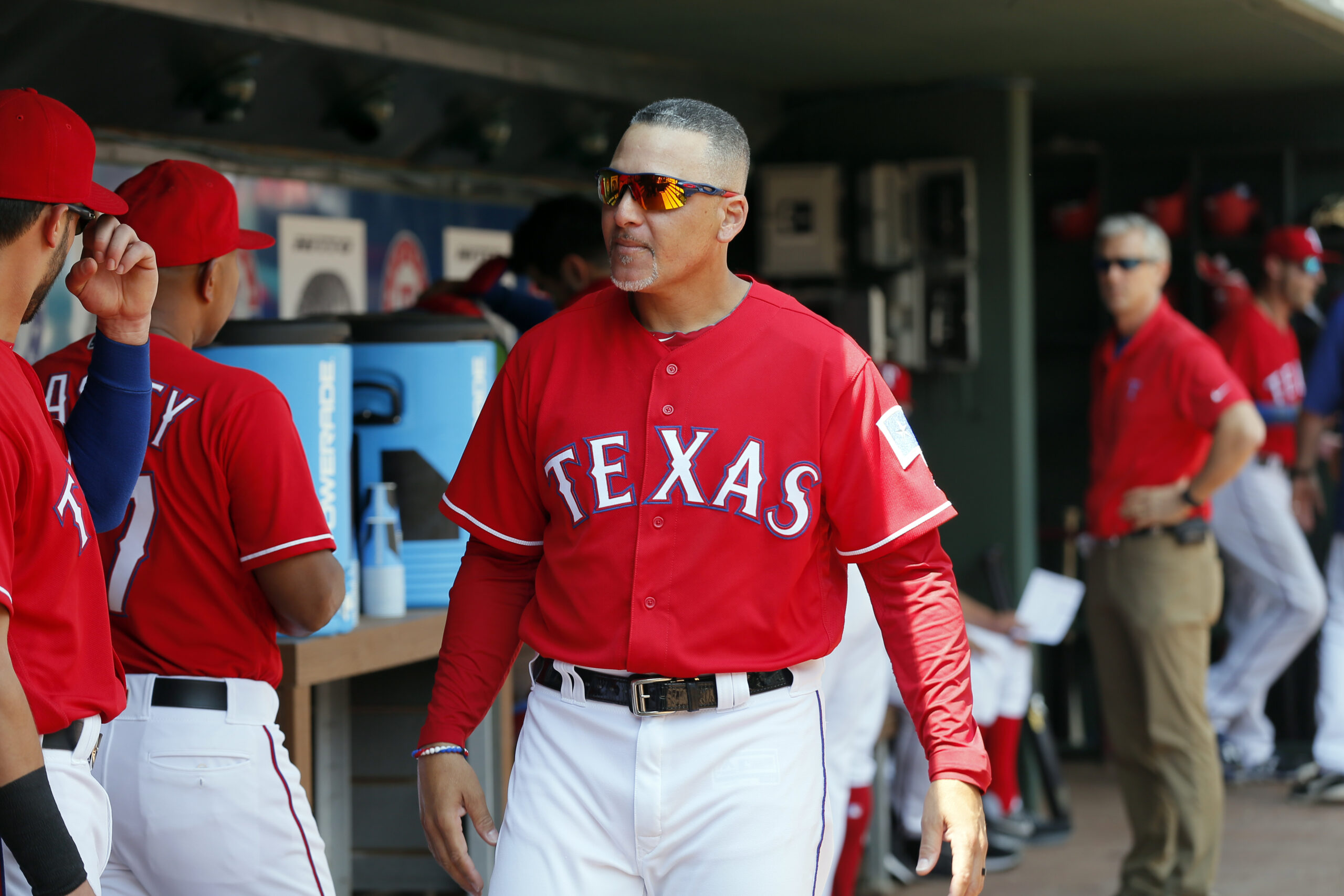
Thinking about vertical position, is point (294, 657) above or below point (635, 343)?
below

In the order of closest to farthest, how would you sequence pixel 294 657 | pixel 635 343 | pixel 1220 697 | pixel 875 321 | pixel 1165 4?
pixel 635 343, pixel 294 657, pixel 1165 4, pixel 875 321, pixel 1220 697

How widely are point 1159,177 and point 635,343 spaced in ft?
21.8

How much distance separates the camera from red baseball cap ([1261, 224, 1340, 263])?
7.47m

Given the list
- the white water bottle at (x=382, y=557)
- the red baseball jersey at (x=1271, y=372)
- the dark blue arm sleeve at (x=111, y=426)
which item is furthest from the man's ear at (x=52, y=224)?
the red baseball jersey at (x=1271, y=372)

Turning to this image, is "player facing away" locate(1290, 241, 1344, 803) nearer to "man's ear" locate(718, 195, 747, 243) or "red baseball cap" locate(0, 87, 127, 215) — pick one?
"man's ear" locate(718, 195, 747, 243)

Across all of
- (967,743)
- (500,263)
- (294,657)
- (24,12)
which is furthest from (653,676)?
(500,263)

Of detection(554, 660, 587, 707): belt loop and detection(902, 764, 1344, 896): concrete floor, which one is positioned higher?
detection(554, 660, 587, 707): belt loop

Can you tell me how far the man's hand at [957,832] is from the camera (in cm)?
222

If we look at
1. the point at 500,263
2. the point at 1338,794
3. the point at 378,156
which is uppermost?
the point at 378,156

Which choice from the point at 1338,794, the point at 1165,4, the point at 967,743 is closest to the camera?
the point at 967,743

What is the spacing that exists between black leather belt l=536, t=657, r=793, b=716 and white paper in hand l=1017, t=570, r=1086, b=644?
3679 mm

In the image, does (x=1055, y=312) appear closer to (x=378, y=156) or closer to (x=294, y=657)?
(x=378, y=156)

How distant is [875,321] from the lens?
626cm

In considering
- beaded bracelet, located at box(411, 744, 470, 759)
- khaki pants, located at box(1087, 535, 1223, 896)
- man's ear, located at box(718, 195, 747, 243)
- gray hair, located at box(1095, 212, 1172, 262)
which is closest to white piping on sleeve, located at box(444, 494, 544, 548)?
beaded bracelet, located at box(411, 744, 470, 759)
